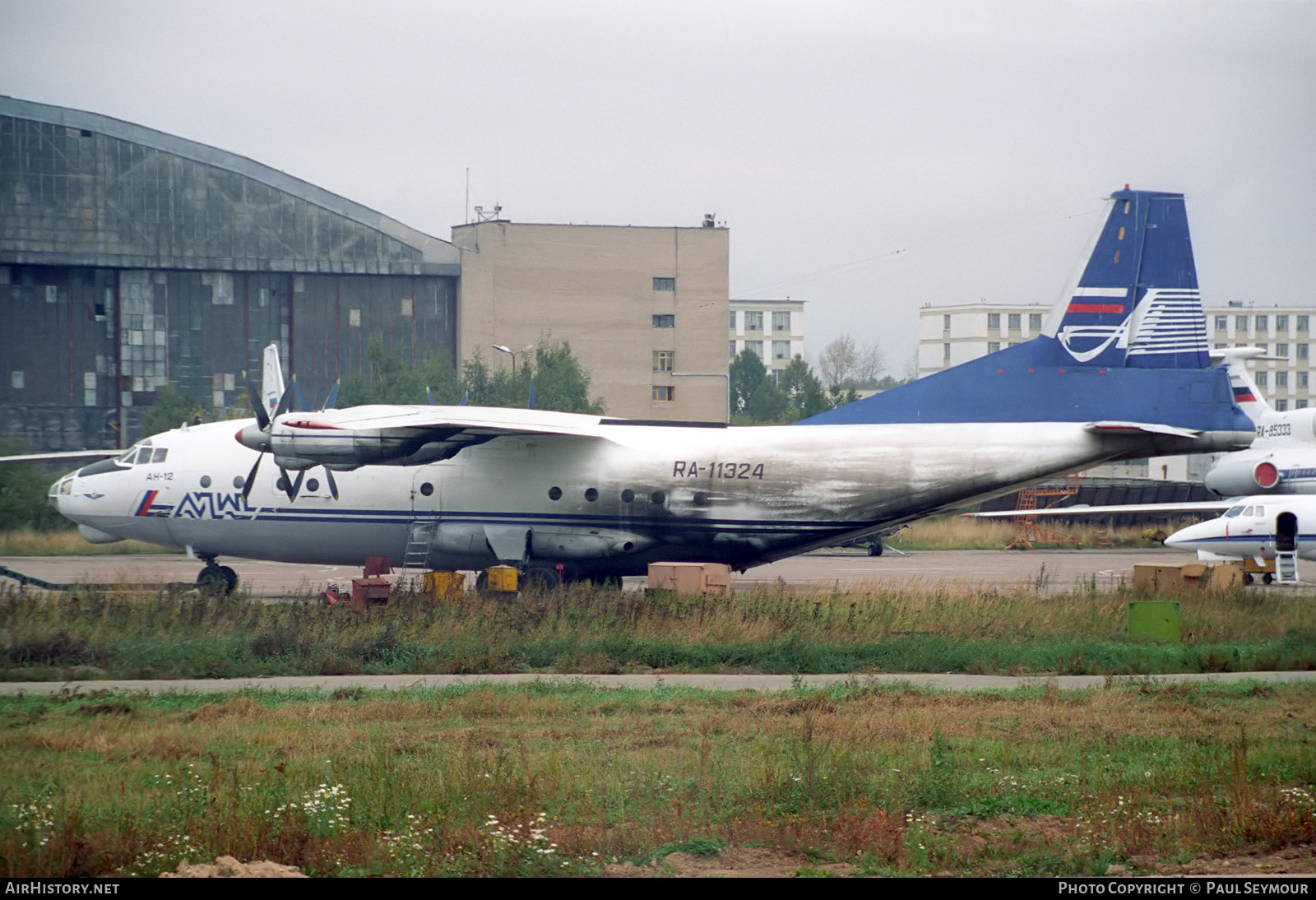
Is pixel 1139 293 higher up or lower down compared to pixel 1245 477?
higher up

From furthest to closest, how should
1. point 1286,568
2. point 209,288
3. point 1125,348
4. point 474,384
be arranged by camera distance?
point 209,288
point 474,384
point 1286,568
point 1125,348

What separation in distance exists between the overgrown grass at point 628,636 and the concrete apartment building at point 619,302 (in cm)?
4737

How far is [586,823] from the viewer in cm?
957

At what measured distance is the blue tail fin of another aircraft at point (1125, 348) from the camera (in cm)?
2262

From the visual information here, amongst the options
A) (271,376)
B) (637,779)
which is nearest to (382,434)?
(271,376)

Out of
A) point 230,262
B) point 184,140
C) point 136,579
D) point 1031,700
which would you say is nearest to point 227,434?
point 136,579

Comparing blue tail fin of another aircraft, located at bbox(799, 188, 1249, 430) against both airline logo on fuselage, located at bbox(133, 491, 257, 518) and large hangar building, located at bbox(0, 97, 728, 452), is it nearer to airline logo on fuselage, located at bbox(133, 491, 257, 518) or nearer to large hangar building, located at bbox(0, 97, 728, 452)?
airline logo on fuselage, located at bbox(133, 491, 257, 518)

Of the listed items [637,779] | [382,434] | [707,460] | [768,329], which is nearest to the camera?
[637,779]

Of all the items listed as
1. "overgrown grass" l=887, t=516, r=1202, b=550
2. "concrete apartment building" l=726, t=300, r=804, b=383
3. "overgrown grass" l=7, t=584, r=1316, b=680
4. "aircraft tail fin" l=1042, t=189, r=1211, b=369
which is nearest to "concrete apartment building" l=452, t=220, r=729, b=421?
"overgrown grass" l=887, t=516, r=1202, b=550

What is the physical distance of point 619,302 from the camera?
237 ft

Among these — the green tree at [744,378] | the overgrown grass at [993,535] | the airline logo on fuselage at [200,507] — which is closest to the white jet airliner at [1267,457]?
the overgrown grass at [993,535]

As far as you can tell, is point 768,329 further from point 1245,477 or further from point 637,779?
point 637,779

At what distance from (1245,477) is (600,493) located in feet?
77.8
